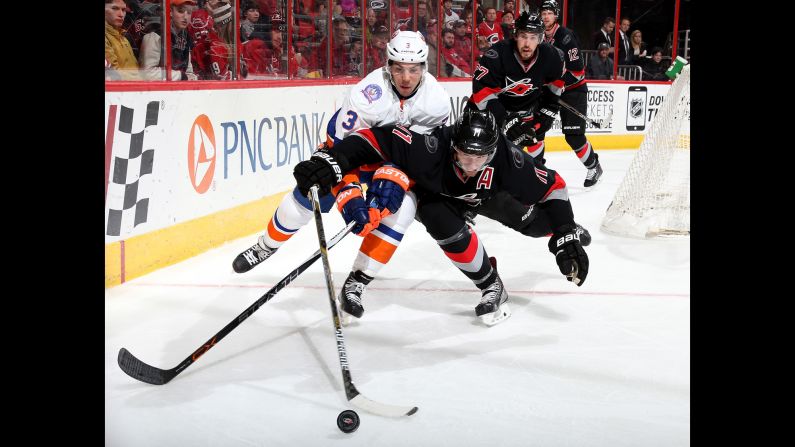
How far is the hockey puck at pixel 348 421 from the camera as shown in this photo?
2021 mm

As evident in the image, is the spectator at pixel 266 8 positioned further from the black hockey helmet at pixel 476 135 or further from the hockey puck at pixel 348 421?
the hockey puck at pixel 348 421

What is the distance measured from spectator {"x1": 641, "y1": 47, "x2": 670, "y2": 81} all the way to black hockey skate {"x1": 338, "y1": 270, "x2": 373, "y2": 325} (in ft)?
25.4

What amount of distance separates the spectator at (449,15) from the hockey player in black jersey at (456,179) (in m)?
5.46

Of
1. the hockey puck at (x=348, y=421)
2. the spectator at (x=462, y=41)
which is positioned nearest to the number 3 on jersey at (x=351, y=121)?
the hockey puck at (x=348, y=421)

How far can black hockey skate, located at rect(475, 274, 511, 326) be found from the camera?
3.07 m

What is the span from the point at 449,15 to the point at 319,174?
5918mm

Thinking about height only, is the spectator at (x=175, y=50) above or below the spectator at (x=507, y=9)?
below

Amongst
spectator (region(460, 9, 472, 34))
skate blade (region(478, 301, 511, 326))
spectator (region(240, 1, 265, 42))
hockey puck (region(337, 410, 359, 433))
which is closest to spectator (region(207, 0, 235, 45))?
spectator (region(240, 1, 265, 42))

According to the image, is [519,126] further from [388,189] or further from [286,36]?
[388,189]

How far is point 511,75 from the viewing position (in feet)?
15.8

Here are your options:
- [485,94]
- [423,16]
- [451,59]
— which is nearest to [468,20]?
[451,59]

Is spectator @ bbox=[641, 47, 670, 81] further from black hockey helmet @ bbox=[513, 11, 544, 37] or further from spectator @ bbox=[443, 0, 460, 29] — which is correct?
black hockey helmet @ bbox=[513, 11, 544, 37]

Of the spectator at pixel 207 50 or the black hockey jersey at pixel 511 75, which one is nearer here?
the spectator at pixel 207 50
